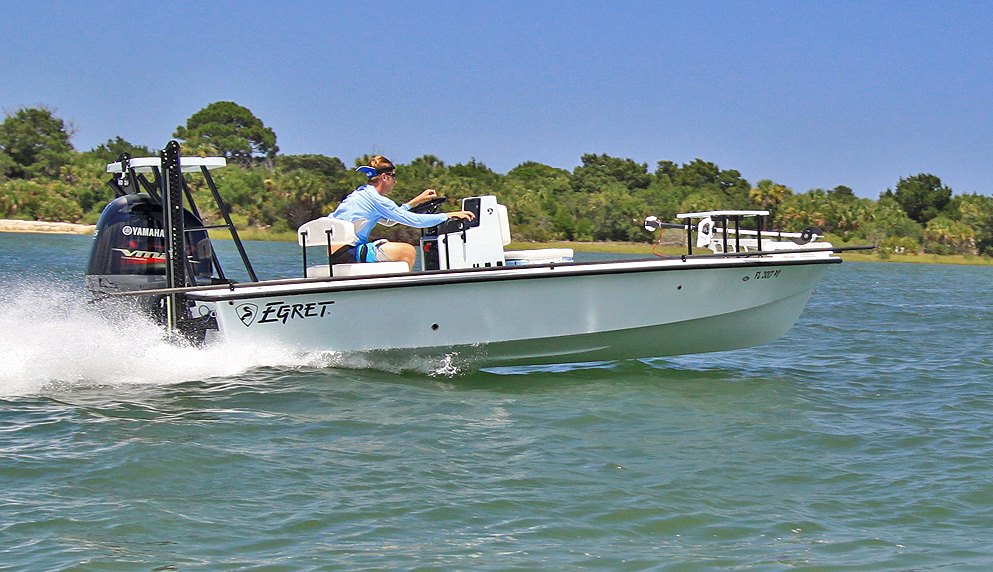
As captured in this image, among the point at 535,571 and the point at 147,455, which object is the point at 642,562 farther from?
the point at 147,455

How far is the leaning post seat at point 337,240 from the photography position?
8.96 metres

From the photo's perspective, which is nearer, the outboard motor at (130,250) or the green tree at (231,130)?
the outboard motor at (130,250)

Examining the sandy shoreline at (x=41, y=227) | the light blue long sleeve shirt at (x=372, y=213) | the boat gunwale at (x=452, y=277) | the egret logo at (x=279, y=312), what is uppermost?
the sandy shoreline at (x=41, y=227)

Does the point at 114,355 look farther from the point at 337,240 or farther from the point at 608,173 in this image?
the point at 608,173

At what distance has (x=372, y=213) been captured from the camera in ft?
30.8

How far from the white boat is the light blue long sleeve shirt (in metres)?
0.29

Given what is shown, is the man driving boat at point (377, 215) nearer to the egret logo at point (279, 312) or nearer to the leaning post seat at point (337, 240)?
the leaning post seat at point (337, 240)

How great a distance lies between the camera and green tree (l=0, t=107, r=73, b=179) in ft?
239

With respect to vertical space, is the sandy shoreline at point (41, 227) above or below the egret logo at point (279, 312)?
above

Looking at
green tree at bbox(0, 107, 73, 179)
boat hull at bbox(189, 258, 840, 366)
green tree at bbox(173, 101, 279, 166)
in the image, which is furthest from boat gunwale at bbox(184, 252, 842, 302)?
green tree at bbox(173, 101, 279, 166)

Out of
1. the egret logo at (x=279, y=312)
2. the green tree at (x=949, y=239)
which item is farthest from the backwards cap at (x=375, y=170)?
the green tree at (x=949, y=239)

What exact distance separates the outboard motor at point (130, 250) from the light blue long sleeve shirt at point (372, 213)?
1535 mm

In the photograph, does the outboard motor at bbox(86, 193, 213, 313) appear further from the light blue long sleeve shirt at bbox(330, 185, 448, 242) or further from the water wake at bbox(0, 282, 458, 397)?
the light blue long sleeve shirt at bbox(330, 185, 448, 242)

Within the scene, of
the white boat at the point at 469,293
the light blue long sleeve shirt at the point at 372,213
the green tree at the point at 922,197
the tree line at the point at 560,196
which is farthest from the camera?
the green tree at the point at 922,197
